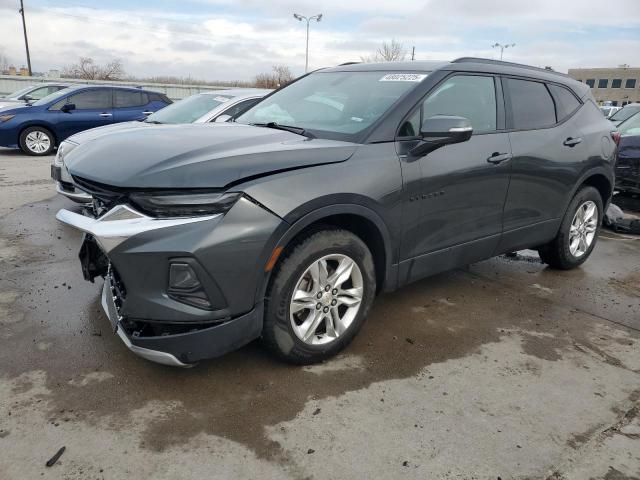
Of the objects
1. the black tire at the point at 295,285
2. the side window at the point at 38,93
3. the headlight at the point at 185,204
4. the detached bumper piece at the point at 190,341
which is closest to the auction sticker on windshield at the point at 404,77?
the black tire at the point at 295,285

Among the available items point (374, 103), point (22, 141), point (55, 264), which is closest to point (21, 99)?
point (22, 141)

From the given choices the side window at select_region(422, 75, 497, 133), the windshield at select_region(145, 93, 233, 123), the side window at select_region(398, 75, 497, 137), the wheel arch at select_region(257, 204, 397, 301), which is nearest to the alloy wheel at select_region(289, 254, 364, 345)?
the wheel arch at select_region(257, 204, 397, 301)

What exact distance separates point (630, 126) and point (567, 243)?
5142 millimetres

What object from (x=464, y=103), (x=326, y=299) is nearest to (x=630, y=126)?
(x=464, y=103)

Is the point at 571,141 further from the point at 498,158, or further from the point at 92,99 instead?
the point at 92,99

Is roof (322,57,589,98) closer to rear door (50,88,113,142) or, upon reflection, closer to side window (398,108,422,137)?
side window (398,108,422,137)

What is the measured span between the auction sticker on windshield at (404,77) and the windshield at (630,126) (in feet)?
20.6

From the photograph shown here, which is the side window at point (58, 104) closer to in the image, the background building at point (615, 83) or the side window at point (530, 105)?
the side window at point (530, 105)

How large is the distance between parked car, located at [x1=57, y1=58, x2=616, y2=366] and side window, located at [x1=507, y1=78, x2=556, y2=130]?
0.01 metres

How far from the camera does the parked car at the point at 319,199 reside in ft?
8.09

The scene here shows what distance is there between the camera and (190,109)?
732 cm

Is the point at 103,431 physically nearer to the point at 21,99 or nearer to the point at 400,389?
the point at 400,389

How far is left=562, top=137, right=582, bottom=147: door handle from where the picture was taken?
14.4 ft

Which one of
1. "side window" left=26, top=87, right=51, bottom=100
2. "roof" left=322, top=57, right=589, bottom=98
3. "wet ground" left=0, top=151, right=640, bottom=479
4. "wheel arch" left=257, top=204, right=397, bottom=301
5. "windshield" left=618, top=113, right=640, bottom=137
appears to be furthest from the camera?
"side window" left=26, top=87, right=51, bottom=100
